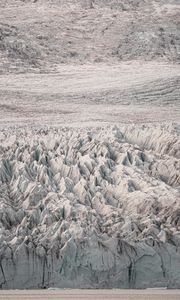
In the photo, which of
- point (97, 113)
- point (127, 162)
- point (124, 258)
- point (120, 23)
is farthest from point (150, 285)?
point (120, 23)

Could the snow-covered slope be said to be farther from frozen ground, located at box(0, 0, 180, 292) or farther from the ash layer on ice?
the ash layer on ice

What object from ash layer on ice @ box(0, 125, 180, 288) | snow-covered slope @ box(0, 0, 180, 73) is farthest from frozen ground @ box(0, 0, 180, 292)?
snow-covered slope @ box(0, 0, 180, 73)

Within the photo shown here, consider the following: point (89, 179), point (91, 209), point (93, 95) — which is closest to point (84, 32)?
point (93, 95)

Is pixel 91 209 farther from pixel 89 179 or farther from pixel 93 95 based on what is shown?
pixel 93 95
